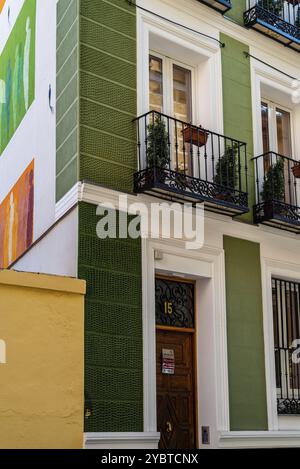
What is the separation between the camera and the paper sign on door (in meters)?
10.0

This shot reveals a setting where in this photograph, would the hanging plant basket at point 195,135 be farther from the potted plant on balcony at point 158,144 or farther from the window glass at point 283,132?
the window glass at point 283,132

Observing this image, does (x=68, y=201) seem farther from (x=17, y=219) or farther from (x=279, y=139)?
(x=279, y=139)

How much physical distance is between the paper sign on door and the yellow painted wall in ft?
6.10

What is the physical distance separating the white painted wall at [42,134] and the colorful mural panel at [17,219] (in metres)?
0.23

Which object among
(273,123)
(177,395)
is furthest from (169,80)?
(177,395)

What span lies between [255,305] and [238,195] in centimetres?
169

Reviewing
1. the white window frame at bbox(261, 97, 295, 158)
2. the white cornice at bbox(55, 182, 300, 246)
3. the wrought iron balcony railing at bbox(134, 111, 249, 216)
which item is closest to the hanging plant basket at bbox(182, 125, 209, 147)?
the wrought iron balcony railing at bbox(134, 111, 249, 216)

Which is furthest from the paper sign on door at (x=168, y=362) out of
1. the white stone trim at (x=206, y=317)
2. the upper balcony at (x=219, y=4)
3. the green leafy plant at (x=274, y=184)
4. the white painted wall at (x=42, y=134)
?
the upper balcony at (x=219, y=4)

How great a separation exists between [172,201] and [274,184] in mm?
2178

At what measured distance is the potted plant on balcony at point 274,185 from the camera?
11227 mm

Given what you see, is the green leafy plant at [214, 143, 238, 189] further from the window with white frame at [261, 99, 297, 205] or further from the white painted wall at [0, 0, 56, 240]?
the white painted wall at [0, 0, 56, 240]

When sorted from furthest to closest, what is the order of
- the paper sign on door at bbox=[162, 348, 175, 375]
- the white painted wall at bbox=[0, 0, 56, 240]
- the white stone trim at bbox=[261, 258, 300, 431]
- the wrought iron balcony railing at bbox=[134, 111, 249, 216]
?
1. the white painted wall at bbox=[0, 0, 56, 240]
2. the white stone trim at bbox=[261, 258, 300, 431]
3. the paper sign on door at bbox=[162, 348, 175, 375]
4. the wrought iron balcony railing at bbox=[134, 111, 249, 216]

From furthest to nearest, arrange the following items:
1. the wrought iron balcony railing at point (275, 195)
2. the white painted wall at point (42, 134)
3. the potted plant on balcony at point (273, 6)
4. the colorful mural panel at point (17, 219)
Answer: the potted plant on balcony at point (273, 6) → the colorful mural panel at point (17, 219) → the wrought iron balcony railing at point (275, 195) → the white painted wall at point (42, 134)

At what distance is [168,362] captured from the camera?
10.1 metres
